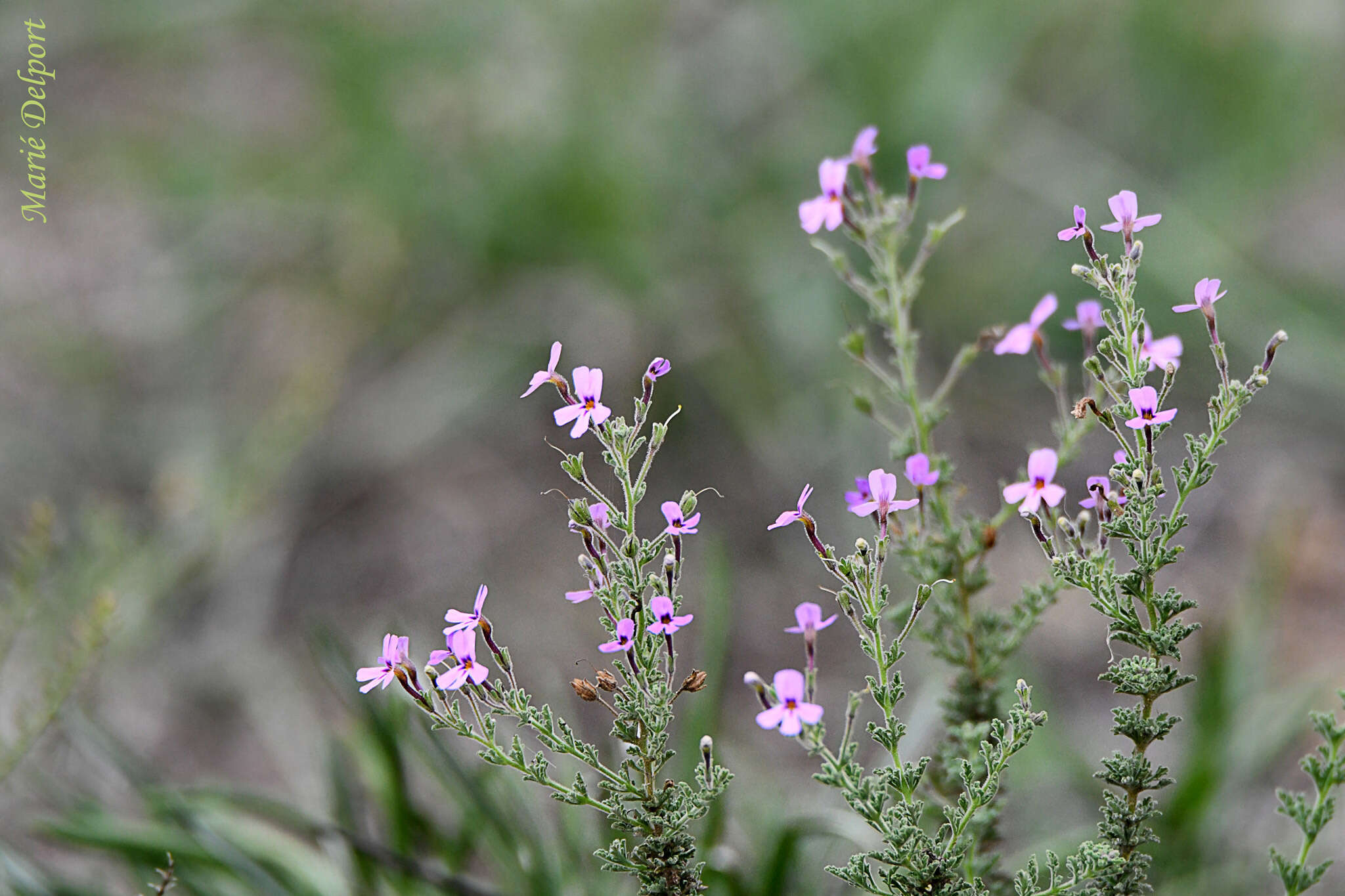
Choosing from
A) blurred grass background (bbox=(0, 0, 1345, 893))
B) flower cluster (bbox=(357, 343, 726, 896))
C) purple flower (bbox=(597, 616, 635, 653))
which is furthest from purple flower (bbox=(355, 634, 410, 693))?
blurred grass background (bbox=(0, 0, 1345, 893))

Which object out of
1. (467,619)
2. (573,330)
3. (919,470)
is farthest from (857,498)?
(573,330)

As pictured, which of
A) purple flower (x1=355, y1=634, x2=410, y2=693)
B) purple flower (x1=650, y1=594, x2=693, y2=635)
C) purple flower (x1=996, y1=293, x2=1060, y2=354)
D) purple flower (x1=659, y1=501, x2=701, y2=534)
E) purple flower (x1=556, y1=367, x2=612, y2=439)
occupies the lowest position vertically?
purple flower (x1=355, y1=634, x2=410, y2=693)

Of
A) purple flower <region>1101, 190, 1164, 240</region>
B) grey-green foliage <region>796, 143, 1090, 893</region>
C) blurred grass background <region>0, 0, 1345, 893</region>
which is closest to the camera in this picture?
purple flower <region>1101, 190, 1164, 240</region>

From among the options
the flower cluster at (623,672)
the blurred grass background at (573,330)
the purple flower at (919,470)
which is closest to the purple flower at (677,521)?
the flower cluster at (623,672)

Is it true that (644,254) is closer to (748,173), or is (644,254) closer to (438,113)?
(748,173)

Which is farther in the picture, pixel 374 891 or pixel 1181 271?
pixel 1181 271

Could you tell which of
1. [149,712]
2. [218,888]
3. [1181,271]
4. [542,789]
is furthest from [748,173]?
[218,888]

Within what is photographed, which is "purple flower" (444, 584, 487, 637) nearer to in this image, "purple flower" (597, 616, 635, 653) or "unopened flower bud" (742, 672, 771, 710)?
"purple flower" (597, 616, 635, 653)
